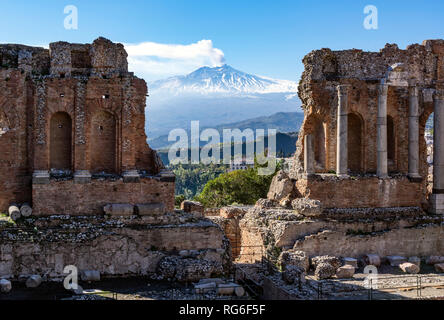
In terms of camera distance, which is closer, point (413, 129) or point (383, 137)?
point (383, 137)

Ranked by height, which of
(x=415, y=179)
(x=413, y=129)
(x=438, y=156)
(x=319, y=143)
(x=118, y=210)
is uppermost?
(x=413, y=129)

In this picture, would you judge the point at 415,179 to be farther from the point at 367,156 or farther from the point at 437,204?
the point at 367,156

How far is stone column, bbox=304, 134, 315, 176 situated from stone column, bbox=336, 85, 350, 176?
4.27 ft

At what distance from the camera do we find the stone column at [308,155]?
2502cm

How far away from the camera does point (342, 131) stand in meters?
25.3

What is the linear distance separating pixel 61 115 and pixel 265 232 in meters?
10.0

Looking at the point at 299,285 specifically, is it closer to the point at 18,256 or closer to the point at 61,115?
the point at 18,256

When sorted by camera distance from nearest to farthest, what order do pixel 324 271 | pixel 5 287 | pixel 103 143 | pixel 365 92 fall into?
pixel 5 287, pixel 324 271, pixel 103 143, pixel 365 92

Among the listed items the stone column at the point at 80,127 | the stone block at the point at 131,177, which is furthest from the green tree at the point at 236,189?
the stone column at the point at 80,127

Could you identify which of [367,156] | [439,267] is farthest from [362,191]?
[439,267]

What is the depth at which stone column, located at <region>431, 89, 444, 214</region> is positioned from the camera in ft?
85.9

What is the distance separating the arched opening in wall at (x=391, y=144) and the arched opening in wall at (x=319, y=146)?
358 cm

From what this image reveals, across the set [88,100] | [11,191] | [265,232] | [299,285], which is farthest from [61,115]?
[299,285]

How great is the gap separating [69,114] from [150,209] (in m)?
5.19
